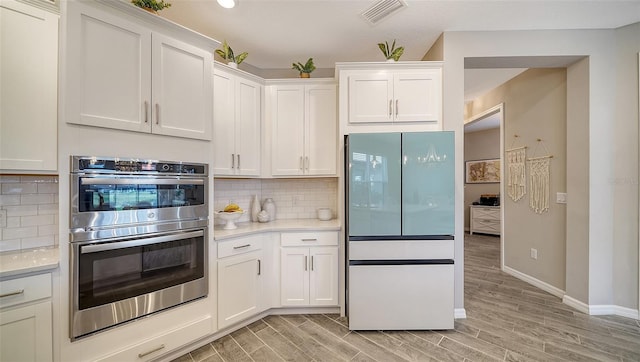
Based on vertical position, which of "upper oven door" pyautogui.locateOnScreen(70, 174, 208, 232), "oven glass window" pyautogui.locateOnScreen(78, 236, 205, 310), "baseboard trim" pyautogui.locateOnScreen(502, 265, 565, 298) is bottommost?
"baseboard trim" pyautogui.locateOnScreen(502, 265, 565, 298)

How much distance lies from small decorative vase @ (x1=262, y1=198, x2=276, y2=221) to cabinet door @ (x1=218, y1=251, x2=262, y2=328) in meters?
0.60

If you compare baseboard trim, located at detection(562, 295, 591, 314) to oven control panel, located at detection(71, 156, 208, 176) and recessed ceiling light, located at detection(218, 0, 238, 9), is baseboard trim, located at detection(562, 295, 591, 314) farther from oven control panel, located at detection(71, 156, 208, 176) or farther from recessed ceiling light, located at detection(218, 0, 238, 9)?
recessed ceiling light, located at detection(218, 0, 238, 9)

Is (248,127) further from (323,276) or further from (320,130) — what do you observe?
(323,276)

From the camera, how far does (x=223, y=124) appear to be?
7.95 feet

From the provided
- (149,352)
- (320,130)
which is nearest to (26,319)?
(149,352)

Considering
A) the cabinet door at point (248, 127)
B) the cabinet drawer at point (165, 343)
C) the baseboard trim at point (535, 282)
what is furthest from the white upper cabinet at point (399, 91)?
the baseboard trim at point (535, 282)

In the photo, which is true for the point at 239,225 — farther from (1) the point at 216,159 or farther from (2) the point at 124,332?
(2) the point at 124,332

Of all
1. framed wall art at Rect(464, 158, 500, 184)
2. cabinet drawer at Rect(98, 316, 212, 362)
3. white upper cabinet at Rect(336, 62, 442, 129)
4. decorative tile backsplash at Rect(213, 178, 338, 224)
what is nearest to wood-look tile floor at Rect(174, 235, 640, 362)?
cabinet drawer at Rect(98, 316, 212, 362)

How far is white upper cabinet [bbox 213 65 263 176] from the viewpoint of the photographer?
239 centimetres

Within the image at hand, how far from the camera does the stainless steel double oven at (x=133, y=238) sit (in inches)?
58.7

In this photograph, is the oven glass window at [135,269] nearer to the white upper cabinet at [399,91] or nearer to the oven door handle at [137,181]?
the oven door handle at [137,181]

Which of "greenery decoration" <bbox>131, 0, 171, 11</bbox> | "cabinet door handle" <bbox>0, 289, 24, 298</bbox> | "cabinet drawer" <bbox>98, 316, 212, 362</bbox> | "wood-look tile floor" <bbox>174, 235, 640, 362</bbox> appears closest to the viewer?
"cabinet door handle" <bbox>0, 289, 24, 298</bbox>

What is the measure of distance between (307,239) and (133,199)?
4.85ft

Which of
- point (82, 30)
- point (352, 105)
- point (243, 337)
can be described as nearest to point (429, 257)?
point (352, 105)
